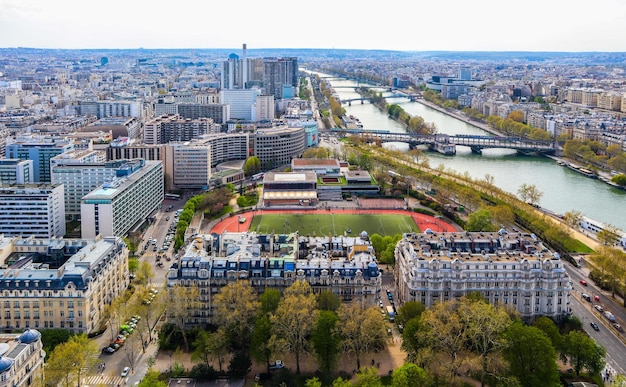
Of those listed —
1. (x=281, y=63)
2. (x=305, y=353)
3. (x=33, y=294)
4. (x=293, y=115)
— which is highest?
(x=281, y=63)

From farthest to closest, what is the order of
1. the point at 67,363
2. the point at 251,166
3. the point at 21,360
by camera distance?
the point at 251,166 < the point at 67,363 < the point at 21,360

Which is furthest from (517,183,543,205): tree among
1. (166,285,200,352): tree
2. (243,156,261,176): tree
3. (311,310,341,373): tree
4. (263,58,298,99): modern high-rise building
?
(263,58,298,99): modern high-rise building

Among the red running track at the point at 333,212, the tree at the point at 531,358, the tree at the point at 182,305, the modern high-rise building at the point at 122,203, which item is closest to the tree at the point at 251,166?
the red running track at the point at 333,212

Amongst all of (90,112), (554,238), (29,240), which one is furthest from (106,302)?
(90,112)

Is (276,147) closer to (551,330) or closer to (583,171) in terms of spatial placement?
(583,171)

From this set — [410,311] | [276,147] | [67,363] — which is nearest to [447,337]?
[410,311]

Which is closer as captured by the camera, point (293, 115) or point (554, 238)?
point (554, 238)

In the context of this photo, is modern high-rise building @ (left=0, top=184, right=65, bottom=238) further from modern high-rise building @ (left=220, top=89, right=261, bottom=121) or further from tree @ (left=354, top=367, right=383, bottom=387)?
modern high-rise building @ (left=220, top=89, right=261, bottom=121)

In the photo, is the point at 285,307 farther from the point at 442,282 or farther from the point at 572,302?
the point at 572,302
